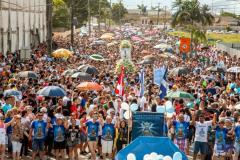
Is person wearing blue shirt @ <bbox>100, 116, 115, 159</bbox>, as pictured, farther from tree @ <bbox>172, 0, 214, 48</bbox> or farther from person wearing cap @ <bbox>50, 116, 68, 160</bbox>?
tree @ <bbox>172, 0, 214, 48</bbox>

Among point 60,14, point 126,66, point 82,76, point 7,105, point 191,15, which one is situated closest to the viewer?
point 7,105

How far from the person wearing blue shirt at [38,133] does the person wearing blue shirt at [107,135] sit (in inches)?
57.3

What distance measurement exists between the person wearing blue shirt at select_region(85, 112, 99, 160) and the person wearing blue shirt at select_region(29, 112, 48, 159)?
108 centimetres

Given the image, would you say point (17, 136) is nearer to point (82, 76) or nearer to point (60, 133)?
point (60, 133)

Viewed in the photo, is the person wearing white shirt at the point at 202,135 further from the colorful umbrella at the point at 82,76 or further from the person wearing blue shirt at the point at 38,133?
the colorful umbrella at the point at 82,76

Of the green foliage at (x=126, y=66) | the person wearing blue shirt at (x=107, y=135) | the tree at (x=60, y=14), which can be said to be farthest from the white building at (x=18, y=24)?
the tree at (x=60, y=14)

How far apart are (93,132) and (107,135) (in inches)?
14.1

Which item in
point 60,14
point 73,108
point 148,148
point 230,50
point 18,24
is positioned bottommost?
point 230,50

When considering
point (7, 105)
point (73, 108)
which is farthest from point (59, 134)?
point (73, 108)

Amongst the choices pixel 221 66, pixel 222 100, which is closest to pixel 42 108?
pixel 222 100

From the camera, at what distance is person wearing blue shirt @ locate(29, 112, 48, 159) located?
14617 mm

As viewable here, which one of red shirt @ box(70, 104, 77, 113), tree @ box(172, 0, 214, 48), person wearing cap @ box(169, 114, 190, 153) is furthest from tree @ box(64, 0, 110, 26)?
person wearing cap @ box(169, 114, 190, 153)

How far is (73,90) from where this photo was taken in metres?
20.4

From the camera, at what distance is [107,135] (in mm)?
14922
